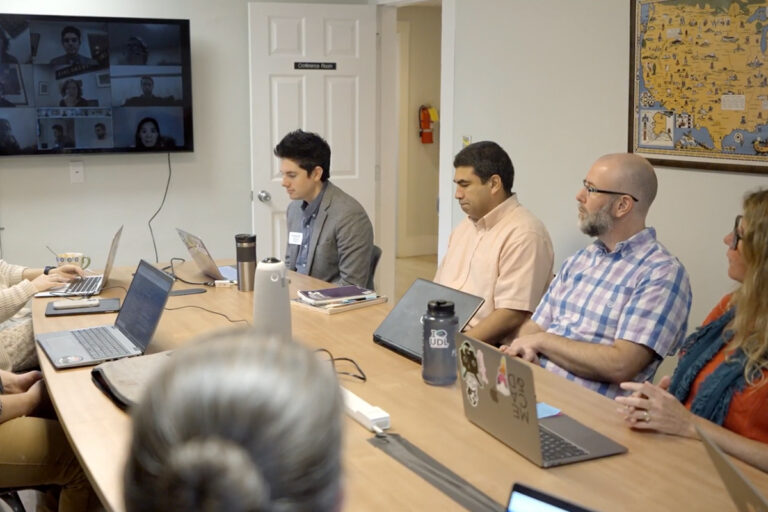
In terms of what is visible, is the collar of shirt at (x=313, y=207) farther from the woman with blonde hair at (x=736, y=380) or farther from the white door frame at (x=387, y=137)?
the woman with blonde hair at (x=736, y=380)

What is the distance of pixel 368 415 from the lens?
1.85 m

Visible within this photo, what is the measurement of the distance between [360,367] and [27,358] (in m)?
1.41

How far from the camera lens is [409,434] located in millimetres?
1822

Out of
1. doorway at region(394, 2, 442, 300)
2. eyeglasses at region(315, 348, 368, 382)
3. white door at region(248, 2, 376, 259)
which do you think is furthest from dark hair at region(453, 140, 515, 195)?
doorway at region(394, 2, 442, 300)

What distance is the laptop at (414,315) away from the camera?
2295 mm

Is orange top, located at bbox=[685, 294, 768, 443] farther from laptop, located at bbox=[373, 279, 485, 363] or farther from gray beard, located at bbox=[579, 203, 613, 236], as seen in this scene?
gray beard, located at bbox=[579, 203, 613, 236]

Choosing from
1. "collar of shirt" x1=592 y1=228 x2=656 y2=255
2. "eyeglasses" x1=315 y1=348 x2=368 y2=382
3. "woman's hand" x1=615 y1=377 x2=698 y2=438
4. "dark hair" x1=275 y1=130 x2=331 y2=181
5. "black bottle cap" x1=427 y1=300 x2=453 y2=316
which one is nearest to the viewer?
"woman's hand" x1=615 y1=377 x2=698 y2=438

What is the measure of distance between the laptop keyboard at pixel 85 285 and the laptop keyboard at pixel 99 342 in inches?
23.6

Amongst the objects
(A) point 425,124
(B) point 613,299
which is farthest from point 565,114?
(A) point 425,124

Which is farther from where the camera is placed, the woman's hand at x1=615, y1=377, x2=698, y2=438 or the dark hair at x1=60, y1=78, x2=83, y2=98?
the dark hair at x1=60, y1=78, x2=83, y2=98

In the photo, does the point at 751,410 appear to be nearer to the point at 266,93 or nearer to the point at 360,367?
the point at 360,367

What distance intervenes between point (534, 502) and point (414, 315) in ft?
4.03

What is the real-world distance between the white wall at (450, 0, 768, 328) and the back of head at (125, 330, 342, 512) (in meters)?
2.69

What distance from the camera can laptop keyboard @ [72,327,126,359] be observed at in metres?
2.42
